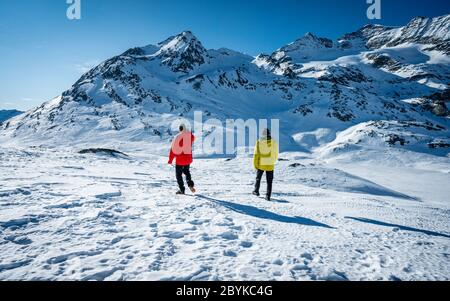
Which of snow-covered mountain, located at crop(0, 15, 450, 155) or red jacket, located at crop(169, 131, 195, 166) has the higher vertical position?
snow-covered mountain, located at crop(0, 15, 450, 155)

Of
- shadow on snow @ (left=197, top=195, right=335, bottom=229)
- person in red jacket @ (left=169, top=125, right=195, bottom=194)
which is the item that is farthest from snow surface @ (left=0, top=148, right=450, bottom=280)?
person in red jacket @ (left=169, top=125, right=195, bottom=194)

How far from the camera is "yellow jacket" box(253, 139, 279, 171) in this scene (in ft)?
28.5

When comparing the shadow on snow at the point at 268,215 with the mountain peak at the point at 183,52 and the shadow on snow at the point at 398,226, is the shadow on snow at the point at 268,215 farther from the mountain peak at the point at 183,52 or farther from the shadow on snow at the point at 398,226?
the mountain peak at the point at 183,52

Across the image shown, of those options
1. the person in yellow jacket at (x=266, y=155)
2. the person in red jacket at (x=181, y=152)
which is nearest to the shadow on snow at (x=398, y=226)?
the person in yellow jacket at (x=266, y=155)

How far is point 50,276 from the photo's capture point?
9.80 ft

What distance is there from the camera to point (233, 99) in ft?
302

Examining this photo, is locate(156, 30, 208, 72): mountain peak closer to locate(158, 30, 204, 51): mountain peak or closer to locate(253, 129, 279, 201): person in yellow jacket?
locate(158, 30, 204, 51): mountain peak

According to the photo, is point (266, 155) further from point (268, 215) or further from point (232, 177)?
point (232, 177)

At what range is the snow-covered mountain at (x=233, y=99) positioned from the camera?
66125 mm

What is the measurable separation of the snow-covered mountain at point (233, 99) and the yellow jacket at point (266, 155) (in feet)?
175

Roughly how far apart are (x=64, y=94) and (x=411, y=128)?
9908 cm

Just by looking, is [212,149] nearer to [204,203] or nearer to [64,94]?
[204,203]

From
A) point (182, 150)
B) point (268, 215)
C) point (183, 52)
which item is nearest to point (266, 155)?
point (182, 150)

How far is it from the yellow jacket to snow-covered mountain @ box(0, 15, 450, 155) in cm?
5329
